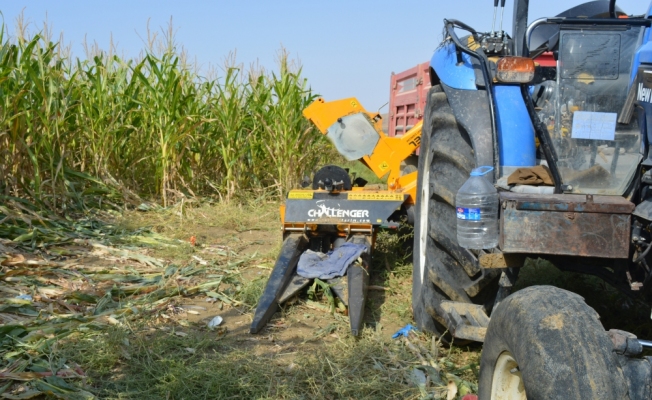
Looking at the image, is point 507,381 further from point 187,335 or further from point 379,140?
point 379,140

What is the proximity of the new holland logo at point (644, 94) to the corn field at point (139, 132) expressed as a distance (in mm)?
5315

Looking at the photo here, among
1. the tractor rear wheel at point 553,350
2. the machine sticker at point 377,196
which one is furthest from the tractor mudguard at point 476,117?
the machine sticker at point 377,196

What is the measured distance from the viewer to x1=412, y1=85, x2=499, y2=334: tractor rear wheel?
325 cm

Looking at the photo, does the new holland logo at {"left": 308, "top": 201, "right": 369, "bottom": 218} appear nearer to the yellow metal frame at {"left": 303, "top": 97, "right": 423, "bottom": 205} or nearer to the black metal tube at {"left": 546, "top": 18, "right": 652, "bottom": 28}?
the yellow metal frame at {"left": 303, "top": 97, "right": 423, "bottom": 205}

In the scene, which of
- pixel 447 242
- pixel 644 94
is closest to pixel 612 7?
pixel 644 94

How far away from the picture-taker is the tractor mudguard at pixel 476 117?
3.12 m

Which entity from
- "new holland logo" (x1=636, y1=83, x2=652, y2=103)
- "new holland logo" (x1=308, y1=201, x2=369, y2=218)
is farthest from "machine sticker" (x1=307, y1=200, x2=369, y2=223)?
"new holland logo" (x1=636, y1=83, x2=652, y2=103)

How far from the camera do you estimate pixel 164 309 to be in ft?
14.2

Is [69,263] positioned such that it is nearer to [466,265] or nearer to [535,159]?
[466,265]

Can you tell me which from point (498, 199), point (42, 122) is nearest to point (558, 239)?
point (498, 199)

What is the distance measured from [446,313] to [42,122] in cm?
513

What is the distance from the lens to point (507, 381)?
222 centimetres

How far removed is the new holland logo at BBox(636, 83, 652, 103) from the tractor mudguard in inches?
27.6

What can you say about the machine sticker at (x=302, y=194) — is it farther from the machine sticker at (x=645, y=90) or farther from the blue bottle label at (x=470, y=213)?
the machine sticker at (x=645, y=90)
